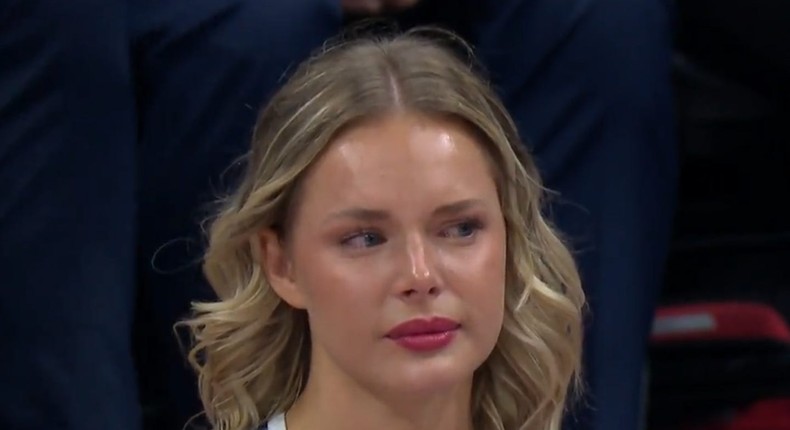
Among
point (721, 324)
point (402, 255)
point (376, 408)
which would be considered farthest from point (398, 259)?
point (721, 324)

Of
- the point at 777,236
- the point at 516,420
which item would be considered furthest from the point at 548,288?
the point at 777,236

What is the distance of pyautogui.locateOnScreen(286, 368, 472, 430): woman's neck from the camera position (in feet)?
2.88

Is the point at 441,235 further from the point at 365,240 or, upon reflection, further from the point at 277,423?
the point at 277,423

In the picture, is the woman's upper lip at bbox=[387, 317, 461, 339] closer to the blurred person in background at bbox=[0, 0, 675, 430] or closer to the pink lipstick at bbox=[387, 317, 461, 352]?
the pink lipstick at bbox=[387, 317, 461, 352]

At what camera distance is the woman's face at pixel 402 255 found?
0.83m

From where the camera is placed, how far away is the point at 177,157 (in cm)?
117

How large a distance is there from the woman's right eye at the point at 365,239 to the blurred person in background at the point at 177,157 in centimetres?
33

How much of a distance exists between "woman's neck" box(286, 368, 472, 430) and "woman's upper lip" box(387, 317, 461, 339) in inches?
1.8

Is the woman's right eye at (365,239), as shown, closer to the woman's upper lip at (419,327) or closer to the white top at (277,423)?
the woman's upper lip at (419,327)

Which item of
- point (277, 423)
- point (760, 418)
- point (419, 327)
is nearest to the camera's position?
point (419, 327)

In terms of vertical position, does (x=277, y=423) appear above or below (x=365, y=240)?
below

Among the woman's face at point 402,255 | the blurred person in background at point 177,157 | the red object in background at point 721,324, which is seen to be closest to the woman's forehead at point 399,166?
the woman's face at point 402,255

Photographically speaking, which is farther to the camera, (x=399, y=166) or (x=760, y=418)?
(x=760, y=418)

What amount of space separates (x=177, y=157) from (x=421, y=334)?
40 cm
